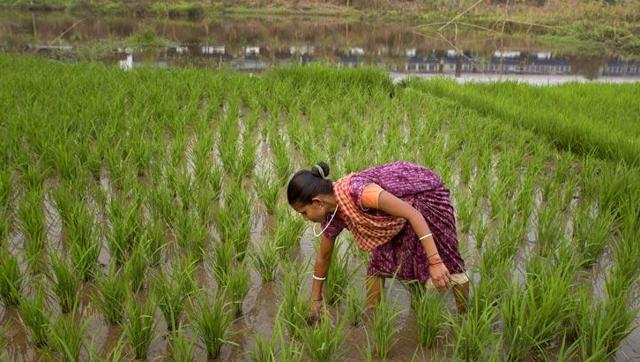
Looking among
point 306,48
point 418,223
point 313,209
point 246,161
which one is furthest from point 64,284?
point 306,48

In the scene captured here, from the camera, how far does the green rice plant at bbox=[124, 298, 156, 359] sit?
5.93 ft

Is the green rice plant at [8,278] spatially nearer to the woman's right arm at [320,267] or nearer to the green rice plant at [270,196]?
the woman's right arm at [320,267]

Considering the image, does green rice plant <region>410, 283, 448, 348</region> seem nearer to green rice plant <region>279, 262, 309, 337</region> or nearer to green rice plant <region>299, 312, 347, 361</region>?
green rice plant <region>299, 312, 347, 361</region>

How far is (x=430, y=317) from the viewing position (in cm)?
193

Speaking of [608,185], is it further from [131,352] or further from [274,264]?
[131,352]

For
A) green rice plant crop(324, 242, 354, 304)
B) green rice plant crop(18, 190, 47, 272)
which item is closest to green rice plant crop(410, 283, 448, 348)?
green rice plant crop(324, 242, 354, 304)

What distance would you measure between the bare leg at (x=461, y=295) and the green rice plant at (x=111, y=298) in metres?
1.31

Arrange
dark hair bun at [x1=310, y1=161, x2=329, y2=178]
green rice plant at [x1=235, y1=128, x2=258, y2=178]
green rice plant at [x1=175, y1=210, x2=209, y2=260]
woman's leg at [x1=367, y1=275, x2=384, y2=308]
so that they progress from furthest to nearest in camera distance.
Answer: green rice plant at [x1=235, y1=128, x2=258, y2=178] → green rice plant at [x1=175, y1=210, x2=209, y2=260] → woman's leg at [x1=367, y1=275, x2=384, y2=308] → dark hair bun at [x1=310, y1=161, x2=329, y2=178]

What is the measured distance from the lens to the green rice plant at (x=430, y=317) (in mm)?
1917

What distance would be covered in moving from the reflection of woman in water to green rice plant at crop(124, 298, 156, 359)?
620 mm

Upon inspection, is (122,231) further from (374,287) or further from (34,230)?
(374,287)

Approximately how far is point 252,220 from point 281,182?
0.58m

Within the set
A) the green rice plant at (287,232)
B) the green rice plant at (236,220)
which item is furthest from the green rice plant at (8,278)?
the green rice plant at (287,232)

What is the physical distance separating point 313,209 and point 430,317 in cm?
61
